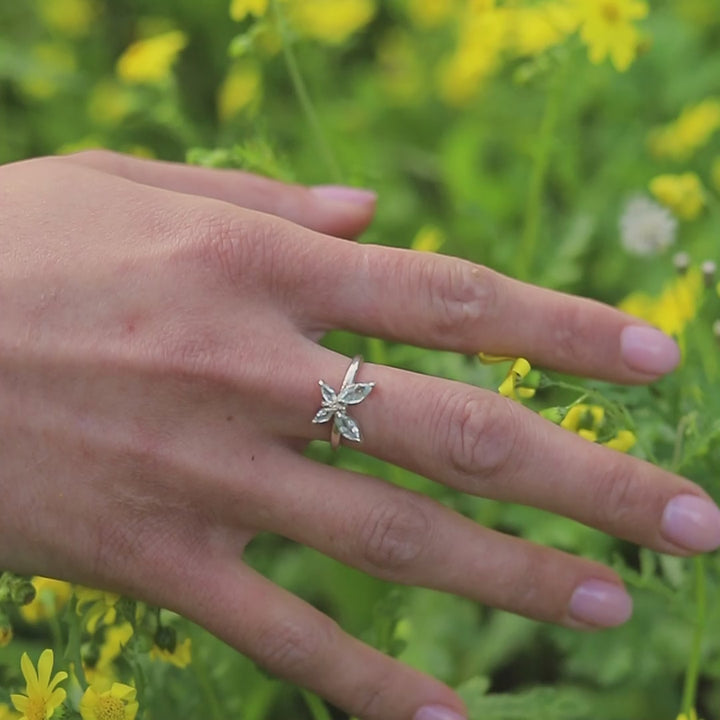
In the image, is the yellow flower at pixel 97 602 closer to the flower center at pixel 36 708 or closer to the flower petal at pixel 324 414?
the flower center at pixel 36 708

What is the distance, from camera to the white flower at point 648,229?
218 cm

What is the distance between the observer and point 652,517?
1423 millimetres

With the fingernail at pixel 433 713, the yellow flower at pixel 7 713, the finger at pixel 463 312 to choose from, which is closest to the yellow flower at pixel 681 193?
the finger at pixel 463 312

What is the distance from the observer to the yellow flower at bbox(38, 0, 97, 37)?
3623 millimetres

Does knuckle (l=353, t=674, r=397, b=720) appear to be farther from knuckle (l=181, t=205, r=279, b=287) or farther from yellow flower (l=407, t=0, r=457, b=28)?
yellow flower (l=407, t=0, r=457, b=28)

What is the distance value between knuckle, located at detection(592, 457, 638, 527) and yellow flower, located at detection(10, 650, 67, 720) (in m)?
0.64

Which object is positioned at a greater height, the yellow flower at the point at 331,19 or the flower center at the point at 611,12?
the yellow flower at the point at 331,19

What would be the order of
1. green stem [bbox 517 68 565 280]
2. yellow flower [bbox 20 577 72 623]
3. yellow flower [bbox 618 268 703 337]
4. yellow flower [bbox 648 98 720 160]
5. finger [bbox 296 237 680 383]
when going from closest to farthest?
finger [bbox 296 237 680 383] < yellow flower [bbox 20 577 72 623] < yellow flower [bbox 618 268 703 337] < green stem [bbox 517 68 565 280] < yellow flower [bbox 648 98 720 160]

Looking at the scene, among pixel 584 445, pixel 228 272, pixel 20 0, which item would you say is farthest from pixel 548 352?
pixel 20 0

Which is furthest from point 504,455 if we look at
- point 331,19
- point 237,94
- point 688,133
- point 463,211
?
point 331,19

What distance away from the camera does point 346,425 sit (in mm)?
1356

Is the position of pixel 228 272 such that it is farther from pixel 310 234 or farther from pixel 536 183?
pixel 536 183

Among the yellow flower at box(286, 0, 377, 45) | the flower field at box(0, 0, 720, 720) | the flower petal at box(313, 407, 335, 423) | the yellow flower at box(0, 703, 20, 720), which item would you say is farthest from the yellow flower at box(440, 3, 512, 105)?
the yellow flower at box(0, 703, 20, 720)

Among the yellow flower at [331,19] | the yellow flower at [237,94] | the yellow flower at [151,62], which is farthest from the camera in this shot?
the yellow flower at [331,19]
